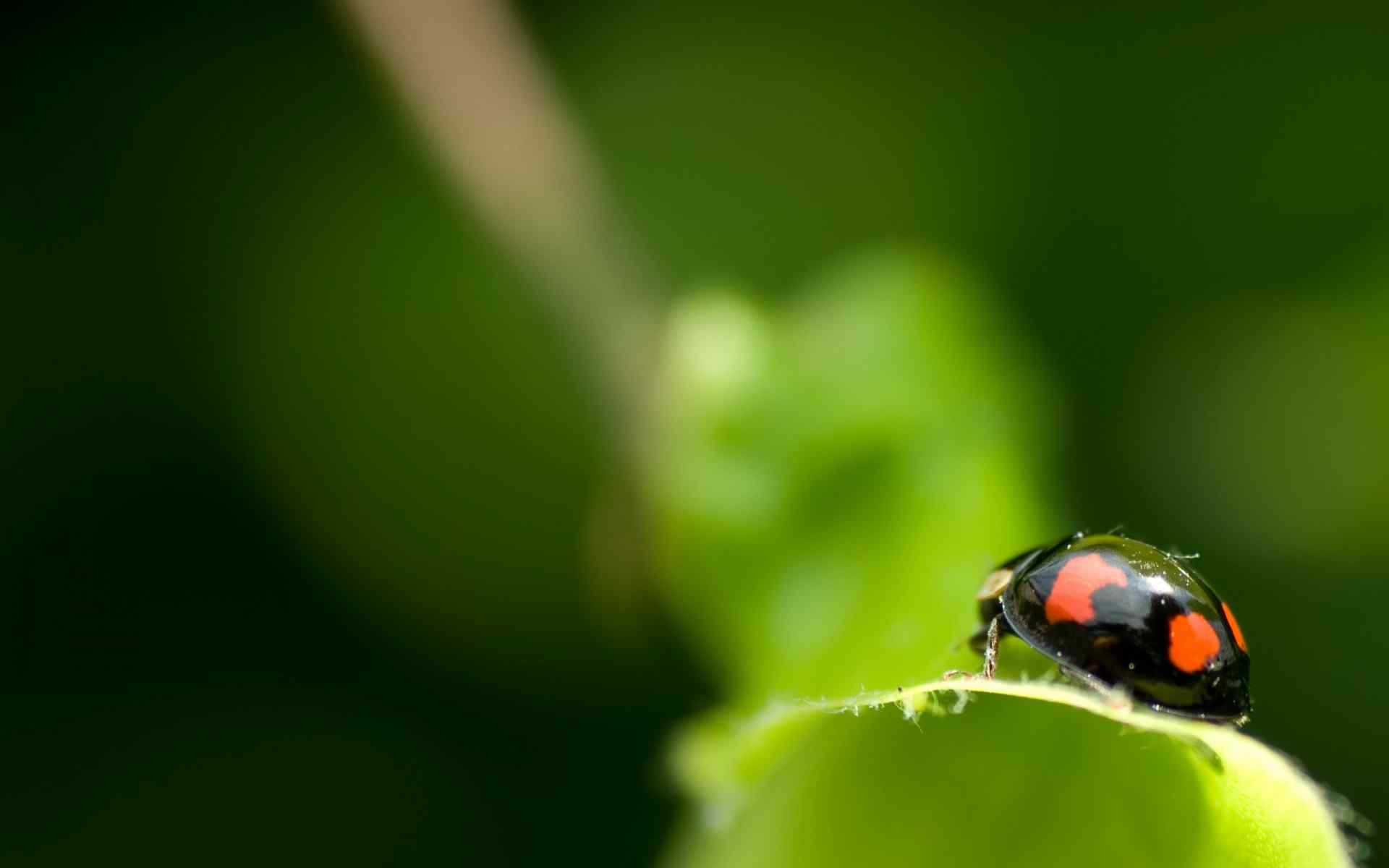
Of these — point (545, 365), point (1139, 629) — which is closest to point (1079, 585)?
point (1139, 629)

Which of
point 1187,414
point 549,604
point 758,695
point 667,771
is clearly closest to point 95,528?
point 549,604

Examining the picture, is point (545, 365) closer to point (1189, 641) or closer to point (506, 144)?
point (506, 144)

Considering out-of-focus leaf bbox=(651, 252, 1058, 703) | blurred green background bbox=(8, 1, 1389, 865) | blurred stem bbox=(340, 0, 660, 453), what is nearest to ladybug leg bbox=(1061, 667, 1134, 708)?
out-of-focus leaf bbox=(651, 252, 1058, 703)

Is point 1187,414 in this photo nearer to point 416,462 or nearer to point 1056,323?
point 1056,323

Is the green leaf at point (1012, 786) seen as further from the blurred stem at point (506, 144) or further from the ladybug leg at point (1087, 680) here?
the blurred stem at point (506, 144)

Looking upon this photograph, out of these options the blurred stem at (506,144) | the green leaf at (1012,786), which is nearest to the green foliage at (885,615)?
the green leaf at (1012,786)

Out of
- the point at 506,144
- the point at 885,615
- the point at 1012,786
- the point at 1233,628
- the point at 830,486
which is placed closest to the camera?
the point at 1012,786
